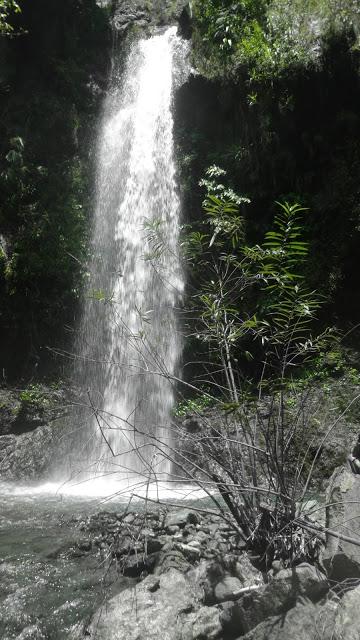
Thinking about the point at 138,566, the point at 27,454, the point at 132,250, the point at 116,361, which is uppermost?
the point at 132,250

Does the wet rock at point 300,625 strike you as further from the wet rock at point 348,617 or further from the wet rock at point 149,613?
the wet rock at point 149,613

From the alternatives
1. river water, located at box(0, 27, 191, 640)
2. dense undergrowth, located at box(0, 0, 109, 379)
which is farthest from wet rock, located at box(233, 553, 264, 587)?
dense undergrowth, located at box(0, 0, 109, 379)

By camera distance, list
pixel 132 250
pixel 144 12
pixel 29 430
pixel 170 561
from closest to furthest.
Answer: pixel 170 561
pixel 29 430
pixel 132 250
pixel 144 12

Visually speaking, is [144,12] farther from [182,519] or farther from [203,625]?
[203,625]

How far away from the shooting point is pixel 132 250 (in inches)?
381

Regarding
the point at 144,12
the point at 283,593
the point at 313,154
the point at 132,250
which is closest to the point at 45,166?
the point at 132,250

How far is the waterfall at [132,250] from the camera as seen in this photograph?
26.5 feet

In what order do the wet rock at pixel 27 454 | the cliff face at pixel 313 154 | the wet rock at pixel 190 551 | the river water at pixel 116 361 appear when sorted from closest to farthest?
1. the river water at pixel 116 361
2. the wet rock at pixel 190 551
3. the wet rock at pixel 27 454
4. the cliff face at pixel 313 154

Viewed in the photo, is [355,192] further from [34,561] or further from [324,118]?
[34,561]

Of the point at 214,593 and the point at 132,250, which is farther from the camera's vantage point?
the point at 132,250

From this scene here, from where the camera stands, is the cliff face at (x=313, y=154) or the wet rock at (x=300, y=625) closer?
the wet rock at (x=300, y=625)

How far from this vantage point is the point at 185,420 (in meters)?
7.41

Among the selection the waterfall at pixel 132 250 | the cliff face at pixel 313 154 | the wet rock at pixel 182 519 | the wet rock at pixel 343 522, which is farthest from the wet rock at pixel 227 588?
the cliff face at pixel 313 154

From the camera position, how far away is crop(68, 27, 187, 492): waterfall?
26.5 ft
